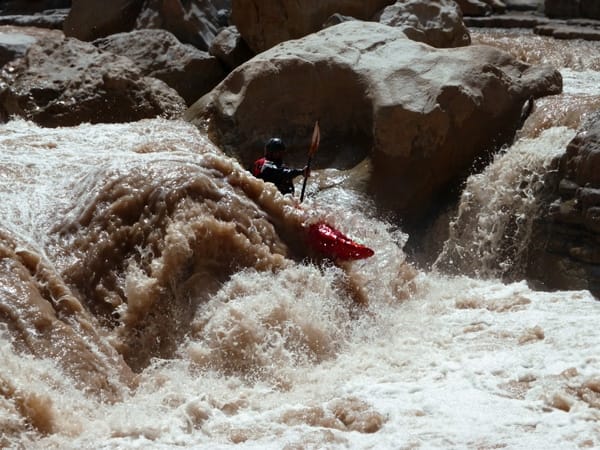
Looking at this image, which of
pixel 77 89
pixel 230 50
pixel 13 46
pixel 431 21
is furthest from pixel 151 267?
pixel 230 50

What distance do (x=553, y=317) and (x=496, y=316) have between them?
342 mm

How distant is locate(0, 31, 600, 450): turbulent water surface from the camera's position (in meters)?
4.44

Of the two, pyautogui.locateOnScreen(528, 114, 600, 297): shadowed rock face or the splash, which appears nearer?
pyautogui.locateOnScreen(528, 114, 600, 297): shadowed rock face

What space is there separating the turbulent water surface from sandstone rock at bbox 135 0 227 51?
17.1 feet

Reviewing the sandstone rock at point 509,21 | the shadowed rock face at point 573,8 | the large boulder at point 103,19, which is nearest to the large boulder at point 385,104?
the sandstone rock at point 509,21

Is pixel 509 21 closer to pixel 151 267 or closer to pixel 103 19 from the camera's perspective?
pixel 103 19

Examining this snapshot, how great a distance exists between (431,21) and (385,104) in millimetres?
2483

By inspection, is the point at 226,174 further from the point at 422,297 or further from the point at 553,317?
the point at 553,317

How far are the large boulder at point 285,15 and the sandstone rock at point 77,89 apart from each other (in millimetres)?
1679

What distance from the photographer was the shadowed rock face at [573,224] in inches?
253

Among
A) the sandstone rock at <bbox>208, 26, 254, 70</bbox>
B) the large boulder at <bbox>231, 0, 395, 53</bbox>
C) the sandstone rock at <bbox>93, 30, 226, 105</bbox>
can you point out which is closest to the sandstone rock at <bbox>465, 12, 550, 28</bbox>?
the large boulder at <bbox>231, 0, 395, 53</bbox>

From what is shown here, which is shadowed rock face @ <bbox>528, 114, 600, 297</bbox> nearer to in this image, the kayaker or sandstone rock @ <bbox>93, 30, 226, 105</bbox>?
the kayaker

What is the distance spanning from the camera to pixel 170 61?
403 inches

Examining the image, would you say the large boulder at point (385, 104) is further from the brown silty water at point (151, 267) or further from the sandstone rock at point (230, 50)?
the sandstone rock at point (230, 50)
